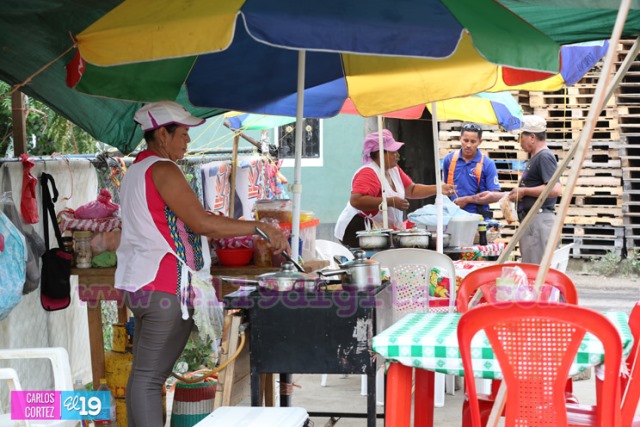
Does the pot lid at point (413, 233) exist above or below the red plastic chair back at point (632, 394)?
above

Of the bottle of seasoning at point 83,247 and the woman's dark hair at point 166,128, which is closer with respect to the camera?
the woman's dark hair at point 166,128

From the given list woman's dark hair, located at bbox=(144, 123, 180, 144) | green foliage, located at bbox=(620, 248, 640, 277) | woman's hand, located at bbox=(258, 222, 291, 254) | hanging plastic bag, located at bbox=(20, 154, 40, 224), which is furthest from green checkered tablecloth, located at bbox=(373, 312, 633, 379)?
green foliage, located at bbox=(620, 248, 640, 277)

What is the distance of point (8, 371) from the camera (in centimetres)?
444

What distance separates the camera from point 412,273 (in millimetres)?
7031

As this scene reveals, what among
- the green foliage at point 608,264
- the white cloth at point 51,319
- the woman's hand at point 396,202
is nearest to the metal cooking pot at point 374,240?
the woman's hand at point 396,202

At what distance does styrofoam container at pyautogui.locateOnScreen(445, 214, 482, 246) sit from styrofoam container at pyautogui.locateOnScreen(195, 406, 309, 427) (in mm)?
4266

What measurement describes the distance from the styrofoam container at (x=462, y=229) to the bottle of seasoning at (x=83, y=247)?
3.26 metres

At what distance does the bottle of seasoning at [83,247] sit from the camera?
6359 mm

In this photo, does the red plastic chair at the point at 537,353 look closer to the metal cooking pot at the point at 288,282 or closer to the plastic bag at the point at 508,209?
the metal cooking pot at the point at 288,282

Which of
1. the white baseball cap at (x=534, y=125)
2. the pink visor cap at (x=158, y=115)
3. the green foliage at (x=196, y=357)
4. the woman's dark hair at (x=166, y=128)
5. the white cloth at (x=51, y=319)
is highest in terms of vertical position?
the white baseball cap at (x=534, y=125)

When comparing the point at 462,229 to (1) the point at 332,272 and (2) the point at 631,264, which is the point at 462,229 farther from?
(2) the point at 631,264

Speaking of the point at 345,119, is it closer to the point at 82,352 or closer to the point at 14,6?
the point at 82,352

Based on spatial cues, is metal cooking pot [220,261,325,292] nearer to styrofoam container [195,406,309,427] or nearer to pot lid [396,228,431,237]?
styrofoam container [195,406,309,427]

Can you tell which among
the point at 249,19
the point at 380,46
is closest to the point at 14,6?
the point at 249,19
